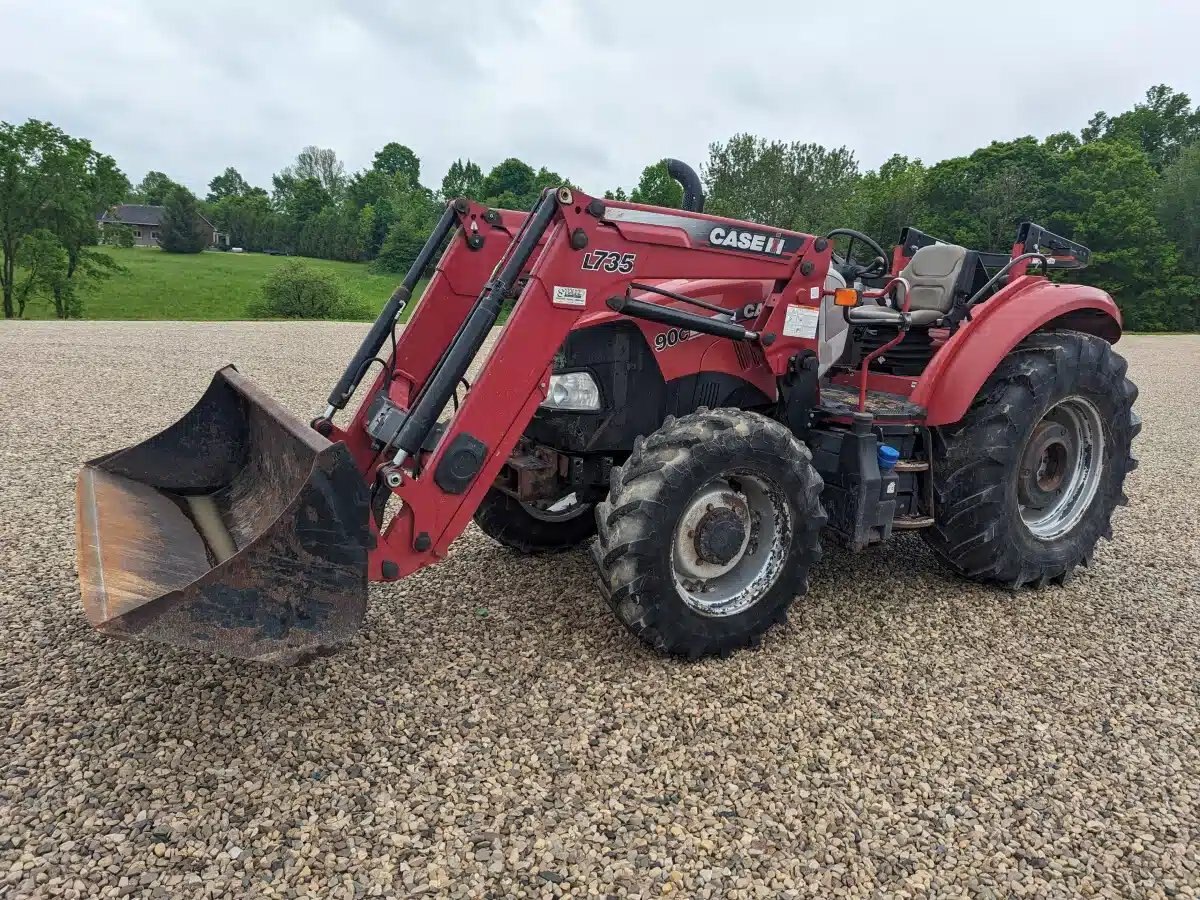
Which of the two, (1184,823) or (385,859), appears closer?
(385,859)

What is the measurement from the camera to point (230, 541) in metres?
3.27

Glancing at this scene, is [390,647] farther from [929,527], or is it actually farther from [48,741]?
[929,527]

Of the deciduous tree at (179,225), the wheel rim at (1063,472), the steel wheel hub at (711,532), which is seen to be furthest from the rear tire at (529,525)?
the deciduous tree at (179,225)

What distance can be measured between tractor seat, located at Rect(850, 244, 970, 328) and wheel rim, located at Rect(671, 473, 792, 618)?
62.9 inches

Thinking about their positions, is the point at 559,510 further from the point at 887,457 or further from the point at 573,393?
the point at 887,457

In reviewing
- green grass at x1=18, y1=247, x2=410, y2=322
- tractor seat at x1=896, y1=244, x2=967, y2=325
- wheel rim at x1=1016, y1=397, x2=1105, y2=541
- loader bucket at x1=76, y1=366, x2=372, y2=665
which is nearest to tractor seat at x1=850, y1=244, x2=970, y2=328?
tractor seat at x1=896, y1=244, x2=967, y2=325

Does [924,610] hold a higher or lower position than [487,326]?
lower

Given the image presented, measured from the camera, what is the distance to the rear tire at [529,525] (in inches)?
165

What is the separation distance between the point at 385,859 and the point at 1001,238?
39532 mm

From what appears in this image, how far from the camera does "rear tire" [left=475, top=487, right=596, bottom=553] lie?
4.18 m

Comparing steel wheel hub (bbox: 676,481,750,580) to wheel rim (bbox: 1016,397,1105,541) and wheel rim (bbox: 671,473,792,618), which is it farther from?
wheel rim (bbox: 1016,397,1105,541)

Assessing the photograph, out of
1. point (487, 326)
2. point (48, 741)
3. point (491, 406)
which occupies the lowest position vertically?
point (48, 741)

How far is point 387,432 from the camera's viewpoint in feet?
10.3

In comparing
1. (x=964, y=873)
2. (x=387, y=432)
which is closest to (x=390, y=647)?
(x=387, y=432)
